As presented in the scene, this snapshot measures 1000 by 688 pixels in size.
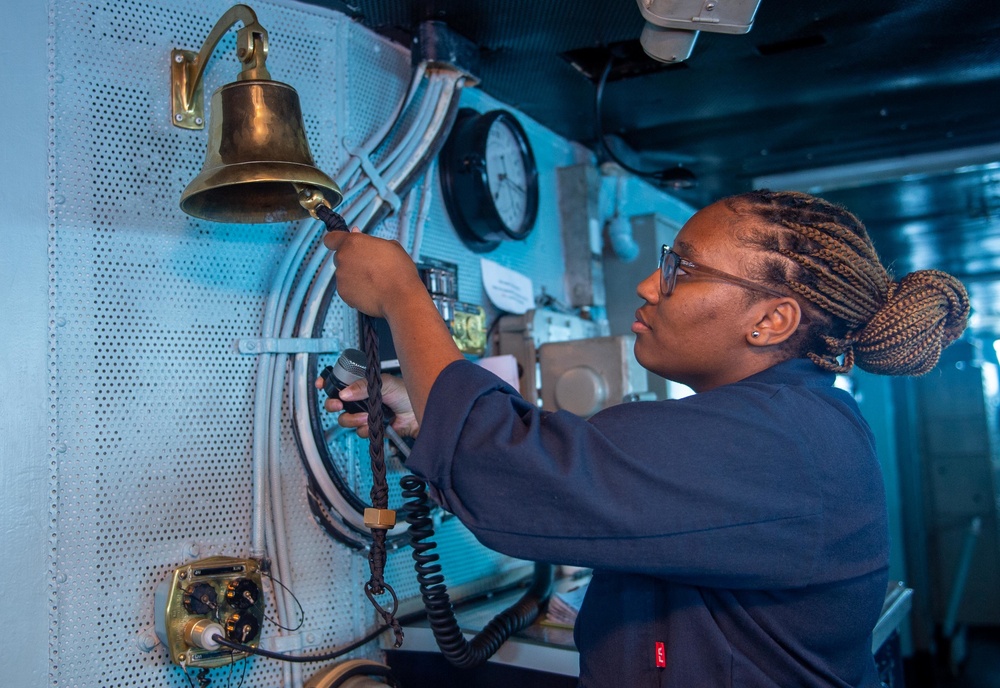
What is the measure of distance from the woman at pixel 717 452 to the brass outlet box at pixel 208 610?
0.43 m

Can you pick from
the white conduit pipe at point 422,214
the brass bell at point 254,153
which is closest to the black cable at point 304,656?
the brass bell at point 254,153

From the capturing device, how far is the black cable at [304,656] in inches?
65.9

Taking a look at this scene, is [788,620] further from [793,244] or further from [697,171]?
[697,171]

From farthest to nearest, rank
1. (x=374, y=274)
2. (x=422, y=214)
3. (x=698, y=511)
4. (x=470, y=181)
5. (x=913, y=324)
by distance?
(x=470, y=181) → (x=422, y=214) → (x=913, y=324) → (x=374, y=274) → (x=698, y=511)

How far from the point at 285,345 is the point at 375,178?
50cm

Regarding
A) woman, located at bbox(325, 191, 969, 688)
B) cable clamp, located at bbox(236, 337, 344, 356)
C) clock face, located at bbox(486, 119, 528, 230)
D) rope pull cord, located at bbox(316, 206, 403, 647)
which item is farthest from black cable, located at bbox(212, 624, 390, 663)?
clock face, located at bbox(486, 119, 528, 230)

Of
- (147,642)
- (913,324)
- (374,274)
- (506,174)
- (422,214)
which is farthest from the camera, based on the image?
(506,174)

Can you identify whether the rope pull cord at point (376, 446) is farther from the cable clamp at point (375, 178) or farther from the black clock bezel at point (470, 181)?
the black clock bezel at point (470, 181)

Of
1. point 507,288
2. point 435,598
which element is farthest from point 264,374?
point 507,288

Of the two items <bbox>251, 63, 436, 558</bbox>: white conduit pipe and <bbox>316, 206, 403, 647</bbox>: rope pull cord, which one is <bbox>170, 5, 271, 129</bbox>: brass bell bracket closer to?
<bbox>251, 63, 436, 558</bbox>: white conduit pipe

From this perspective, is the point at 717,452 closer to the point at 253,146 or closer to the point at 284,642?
the point at 253,146

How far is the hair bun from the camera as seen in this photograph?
1560 millimetres

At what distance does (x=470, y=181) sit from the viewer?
2.51m

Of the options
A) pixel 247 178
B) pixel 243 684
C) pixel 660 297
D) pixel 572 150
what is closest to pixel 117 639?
pixel 243 684
